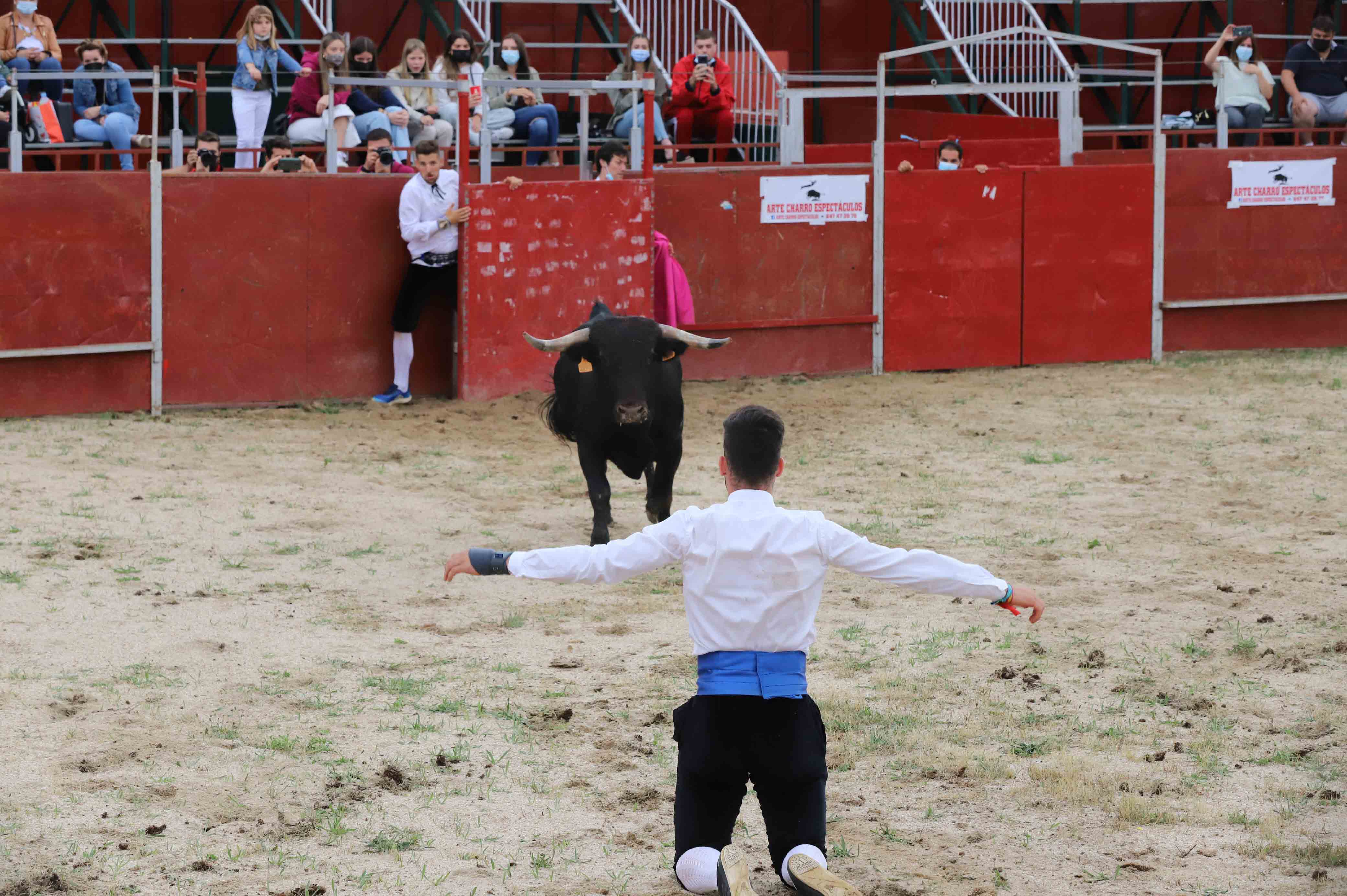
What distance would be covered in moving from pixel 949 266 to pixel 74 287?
6.41 metres

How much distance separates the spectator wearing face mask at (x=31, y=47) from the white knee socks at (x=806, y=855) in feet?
33.9

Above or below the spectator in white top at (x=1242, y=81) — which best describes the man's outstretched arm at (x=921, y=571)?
below

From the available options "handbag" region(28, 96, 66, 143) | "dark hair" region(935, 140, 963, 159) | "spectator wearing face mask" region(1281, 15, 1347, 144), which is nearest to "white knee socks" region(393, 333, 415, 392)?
"handbag" region(28, 96, 66, 143)

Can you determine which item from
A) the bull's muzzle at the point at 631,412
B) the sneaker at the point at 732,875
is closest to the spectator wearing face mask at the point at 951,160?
the bull's muzzle at the point at 631,412

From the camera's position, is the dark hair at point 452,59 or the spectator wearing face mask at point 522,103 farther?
the spectator wearing face mask at point 522,103

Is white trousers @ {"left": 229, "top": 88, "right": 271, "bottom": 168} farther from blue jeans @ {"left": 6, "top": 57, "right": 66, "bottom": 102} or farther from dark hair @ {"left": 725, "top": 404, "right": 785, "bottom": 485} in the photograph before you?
dark hair @ {"left": 725, "top": 404, "right": 785, "bottom": 485}

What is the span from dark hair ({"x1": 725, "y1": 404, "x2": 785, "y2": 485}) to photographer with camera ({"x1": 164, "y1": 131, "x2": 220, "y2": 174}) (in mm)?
8695

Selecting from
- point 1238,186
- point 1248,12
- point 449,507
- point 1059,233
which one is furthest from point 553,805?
point 1248,12

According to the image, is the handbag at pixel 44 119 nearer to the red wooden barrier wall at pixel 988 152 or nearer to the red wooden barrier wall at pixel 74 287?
the red wooden barrier wall at pixel 74 287

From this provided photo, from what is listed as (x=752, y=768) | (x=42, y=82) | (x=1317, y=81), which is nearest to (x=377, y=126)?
(x=42, y=82)

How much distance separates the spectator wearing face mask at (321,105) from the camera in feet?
41.5

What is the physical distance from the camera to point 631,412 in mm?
7805

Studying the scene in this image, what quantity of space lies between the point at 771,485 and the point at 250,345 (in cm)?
798

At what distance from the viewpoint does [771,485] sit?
4258 mm
